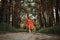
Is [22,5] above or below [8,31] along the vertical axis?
above

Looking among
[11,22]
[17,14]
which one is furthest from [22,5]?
[11,22]

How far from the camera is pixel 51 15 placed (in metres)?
1.45

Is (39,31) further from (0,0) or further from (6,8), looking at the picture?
(0,0)

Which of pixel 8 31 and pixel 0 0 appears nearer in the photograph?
pixel 8 31

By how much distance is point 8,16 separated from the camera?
4.66 feet

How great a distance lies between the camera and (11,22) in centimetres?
141

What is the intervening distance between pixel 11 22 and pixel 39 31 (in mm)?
276

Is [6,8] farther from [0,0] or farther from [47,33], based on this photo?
[47,33]

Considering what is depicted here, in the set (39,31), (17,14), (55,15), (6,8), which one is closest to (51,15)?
(55,15)

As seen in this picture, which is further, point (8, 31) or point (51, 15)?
point (51, 15)

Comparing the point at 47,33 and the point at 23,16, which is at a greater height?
the point at 23,16

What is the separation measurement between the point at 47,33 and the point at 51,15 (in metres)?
0.23

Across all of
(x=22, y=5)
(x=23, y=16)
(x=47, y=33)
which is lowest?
(x=47, y=33)

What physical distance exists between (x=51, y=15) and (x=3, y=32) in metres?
0.48
